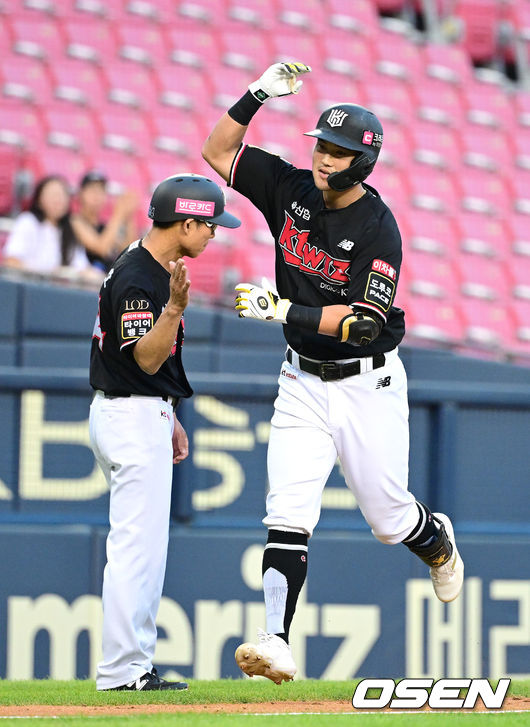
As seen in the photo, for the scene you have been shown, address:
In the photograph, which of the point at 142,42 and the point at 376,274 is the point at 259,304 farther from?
the point at 142,42

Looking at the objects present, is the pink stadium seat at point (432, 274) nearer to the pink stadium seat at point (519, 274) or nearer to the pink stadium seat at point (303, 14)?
the pink stadium seat at point (519, 274)

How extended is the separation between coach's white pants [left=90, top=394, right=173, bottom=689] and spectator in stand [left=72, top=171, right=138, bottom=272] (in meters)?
3.91

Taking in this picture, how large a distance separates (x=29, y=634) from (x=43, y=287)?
2.21 meters

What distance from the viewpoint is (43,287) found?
7.16 meters

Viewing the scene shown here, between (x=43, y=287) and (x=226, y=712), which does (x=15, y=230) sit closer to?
(x=43, y=287)

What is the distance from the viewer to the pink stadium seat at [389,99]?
1177cm

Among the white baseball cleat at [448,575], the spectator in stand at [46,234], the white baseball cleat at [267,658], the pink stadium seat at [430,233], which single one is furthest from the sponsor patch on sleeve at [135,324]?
the pink stadium seat at [430,233]

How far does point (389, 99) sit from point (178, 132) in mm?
2221

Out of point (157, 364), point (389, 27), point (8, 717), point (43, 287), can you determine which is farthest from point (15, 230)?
point (389, 27)

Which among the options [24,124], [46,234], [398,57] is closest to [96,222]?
[46,234]

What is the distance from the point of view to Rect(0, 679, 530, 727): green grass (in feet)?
11.9

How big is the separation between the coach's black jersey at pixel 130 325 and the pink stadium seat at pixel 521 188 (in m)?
8.05

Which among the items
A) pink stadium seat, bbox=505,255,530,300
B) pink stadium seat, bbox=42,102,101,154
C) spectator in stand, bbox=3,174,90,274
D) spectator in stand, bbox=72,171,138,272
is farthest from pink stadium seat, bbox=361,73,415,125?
spectator in stand, bbox=3,174,90,274

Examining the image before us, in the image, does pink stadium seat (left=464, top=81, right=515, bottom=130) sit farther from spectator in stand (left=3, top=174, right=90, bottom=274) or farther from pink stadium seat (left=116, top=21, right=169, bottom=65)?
spectator in stand (left=3, top=174, right=90, bottom=274)
